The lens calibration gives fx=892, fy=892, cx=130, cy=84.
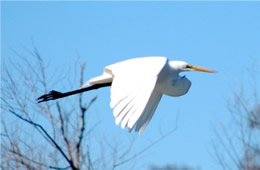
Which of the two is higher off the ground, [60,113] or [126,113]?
[126,113]

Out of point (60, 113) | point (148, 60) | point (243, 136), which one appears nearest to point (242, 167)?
point (243, 136)

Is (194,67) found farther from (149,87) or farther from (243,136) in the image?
(243,136)

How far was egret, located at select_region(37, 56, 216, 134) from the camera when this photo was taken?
5.88 meters

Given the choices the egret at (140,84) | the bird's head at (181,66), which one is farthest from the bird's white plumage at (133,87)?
the bird's head at (181,66)

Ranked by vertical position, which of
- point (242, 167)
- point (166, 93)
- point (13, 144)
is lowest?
point (242, 167)

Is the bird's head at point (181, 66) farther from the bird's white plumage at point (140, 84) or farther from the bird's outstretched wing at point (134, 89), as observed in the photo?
the bird's outstretched wing at point (134, 89)

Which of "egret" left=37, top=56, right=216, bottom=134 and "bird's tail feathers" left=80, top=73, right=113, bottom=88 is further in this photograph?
"bird's tail feathers" left=80, top=73, right=113, bottom=88

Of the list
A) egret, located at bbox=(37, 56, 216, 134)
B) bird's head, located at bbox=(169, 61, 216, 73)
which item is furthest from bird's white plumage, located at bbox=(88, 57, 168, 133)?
bird's head, located at bbox=(169, 61, 216, 73)

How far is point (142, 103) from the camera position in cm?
589

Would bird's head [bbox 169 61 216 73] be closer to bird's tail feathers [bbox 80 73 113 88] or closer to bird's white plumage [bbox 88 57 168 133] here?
bird's white plumage [bbox 88 57 168 133]

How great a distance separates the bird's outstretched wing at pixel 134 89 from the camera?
Result: 19.2 feet

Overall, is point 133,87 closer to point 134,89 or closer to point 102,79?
point 134,89

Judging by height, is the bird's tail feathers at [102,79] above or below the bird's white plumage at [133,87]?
below

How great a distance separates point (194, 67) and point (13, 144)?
2540mm
